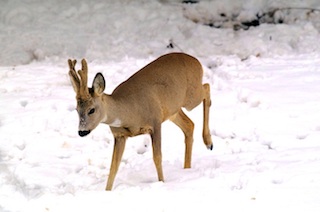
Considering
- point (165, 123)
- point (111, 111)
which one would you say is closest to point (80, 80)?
point (111, 111)

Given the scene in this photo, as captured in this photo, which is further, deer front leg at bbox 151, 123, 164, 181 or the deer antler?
deer front leg at bbox 151, 123, 164, 181

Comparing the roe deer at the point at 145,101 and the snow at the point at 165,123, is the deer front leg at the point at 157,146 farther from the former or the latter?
the snow at the point at 165,123

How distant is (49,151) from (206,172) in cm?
157

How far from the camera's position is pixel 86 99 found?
4.88 meters

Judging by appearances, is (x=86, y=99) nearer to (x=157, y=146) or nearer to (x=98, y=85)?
(x=98, y=85)

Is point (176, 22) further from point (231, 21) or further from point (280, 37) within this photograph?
point (280, 37)

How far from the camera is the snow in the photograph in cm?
500

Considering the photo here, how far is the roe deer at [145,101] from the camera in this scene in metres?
4.87

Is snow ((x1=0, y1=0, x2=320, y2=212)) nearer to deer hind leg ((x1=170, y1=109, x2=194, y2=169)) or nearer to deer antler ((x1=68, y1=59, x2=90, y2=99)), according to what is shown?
deer hind leg ((x1=170, y1=109, x2=194, y2=169))

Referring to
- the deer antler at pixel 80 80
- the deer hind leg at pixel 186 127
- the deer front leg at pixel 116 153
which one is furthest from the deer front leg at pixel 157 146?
the deer antler at pixel 80 80

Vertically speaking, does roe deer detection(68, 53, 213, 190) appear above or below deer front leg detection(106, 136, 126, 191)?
above

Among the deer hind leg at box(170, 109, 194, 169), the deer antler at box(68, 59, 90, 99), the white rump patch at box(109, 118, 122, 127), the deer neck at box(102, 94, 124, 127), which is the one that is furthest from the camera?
the deer hind leg at box(170, 109, 194, 169)

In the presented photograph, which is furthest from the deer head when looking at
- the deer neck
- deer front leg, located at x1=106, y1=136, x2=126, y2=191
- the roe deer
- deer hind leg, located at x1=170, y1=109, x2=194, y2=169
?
deer hind leg, located at x1=170, y1=109, x2=194, y2=169

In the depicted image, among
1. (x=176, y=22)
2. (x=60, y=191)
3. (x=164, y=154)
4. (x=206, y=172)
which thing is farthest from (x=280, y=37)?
(x=60, y=191)
